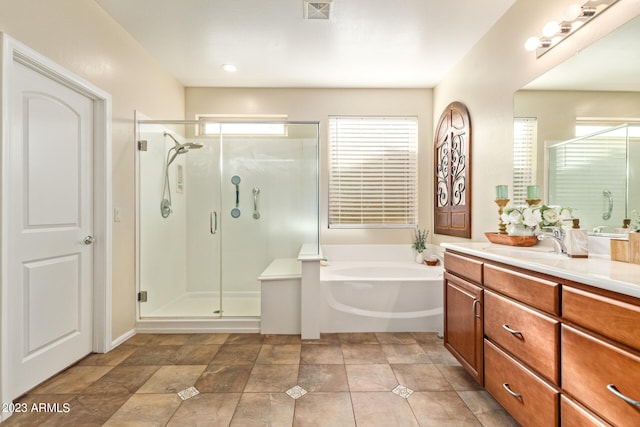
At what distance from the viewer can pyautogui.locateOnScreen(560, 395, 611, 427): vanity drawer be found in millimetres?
1011

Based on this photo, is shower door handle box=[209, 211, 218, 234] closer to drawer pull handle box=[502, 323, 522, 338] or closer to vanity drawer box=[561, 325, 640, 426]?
drawer pull handle box=[502, 323, 522, 338]

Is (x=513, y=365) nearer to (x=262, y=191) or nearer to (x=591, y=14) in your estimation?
(x=591, y=14)

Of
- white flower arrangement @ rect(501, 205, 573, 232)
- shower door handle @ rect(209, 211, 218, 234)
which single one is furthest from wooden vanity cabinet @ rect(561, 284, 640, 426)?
shower door handle @ rect(209, 211, 218, 234)

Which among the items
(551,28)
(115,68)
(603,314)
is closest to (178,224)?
(115,68)

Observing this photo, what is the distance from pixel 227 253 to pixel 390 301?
161cm

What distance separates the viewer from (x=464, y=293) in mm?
1869

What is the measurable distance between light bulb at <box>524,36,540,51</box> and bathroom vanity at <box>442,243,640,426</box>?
4.18 ft

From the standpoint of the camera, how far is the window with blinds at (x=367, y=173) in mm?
3725

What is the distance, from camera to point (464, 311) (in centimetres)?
186

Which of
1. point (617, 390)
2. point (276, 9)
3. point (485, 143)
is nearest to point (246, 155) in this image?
point (276, 9)

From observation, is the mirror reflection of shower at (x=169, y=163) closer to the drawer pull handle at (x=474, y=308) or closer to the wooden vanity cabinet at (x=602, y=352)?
the drawer pull handle at (x=474, y=308)

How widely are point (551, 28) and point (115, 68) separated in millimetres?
3037

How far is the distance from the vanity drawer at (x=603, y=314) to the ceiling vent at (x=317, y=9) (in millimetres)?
2201

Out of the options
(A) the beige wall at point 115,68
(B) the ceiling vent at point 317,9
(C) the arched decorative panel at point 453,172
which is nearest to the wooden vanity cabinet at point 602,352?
(C) the arched decorative panel at point 453,172
